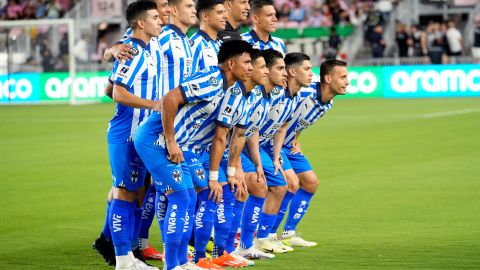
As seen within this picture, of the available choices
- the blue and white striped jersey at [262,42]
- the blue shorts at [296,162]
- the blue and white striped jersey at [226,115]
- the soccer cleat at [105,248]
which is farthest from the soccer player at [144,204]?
the blue shorts at [296,162]

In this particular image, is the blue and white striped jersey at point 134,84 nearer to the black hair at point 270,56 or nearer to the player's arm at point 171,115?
the player's arm at point 171,115

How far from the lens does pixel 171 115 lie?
8383 millimetres

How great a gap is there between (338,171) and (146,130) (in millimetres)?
8682

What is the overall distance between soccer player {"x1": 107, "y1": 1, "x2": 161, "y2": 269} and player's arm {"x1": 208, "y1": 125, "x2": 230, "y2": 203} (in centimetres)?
68

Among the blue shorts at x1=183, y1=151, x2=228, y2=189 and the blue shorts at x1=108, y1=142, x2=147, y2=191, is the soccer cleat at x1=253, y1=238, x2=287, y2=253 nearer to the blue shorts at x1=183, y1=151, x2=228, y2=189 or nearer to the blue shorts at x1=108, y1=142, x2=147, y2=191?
the blue shorts at x1=183, y1=151, x2=228, y2=189

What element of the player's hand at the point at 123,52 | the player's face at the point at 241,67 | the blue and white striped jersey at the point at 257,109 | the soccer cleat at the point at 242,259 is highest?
the player's hand at the point at 123,52

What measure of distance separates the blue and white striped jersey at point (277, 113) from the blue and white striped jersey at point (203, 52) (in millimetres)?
646

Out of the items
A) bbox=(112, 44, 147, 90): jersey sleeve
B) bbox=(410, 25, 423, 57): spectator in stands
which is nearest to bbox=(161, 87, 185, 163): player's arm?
bbox=(112, 44, 147, 90): jersey sleeve

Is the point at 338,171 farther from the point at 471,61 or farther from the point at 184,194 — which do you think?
the point at 471,61

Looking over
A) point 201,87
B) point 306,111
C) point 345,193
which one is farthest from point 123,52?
point 345,193

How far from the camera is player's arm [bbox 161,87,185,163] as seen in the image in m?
8.38

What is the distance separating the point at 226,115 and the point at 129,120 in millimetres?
988

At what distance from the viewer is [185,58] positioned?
32.1 ft

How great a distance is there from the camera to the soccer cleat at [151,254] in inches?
395
